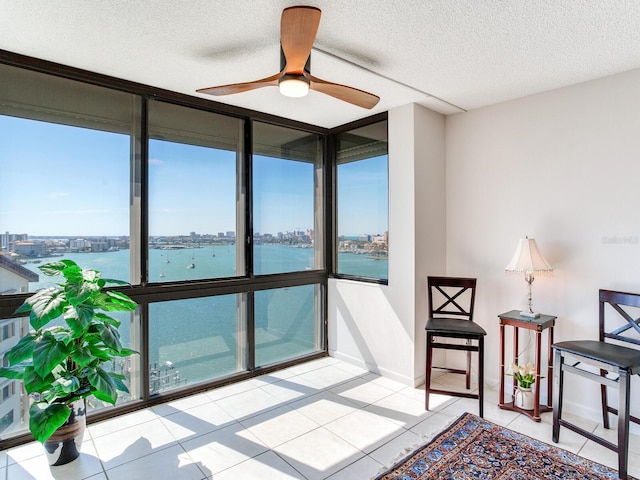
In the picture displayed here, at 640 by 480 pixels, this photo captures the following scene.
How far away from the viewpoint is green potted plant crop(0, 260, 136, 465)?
2127 mm

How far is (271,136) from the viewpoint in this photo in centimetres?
384

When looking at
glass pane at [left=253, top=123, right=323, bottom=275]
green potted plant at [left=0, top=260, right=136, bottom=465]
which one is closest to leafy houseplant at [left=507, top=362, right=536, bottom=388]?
glass pane at [left=253, top=123, right=323, bottom=275]

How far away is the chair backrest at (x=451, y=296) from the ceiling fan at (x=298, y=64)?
1.77 meters

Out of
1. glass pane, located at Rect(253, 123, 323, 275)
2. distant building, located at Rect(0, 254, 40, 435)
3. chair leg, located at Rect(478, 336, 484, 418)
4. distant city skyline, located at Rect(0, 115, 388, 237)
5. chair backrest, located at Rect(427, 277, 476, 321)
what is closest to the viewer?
distant building, located at Rect(0, 254, 40, 435)

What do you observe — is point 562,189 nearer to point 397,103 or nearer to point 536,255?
point 536,255

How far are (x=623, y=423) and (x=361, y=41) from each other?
279 cm

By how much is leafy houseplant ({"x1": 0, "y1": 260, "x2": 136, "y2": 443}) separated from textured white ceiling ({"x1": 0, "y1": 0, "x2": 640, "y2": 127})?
1427 millimetres

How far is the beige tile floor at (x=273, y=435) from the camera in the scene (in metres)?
2.23

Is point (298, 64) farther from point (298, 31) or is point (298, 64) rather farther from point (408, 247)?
point (408, 247)

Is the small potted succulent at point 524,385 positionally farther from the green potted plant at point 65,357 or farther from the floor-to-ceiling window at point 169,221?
the green potted plant at point 65,357

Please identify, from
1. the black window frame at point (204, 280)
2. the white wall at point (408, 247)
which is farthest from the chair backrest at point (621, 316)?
the black window frame at point (204, 280)

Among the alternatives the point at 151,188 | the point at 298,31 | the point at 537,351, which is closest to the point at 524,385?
the point at 537,351

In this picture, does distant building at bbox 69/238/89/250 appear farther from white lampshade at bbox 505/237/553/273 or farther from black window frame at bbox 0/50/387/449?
white lampshade at bbox 505/237/553/273

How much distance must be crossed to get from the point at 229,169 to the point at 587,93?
3.08 metres
